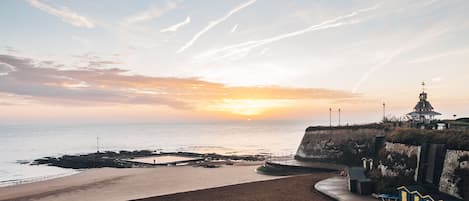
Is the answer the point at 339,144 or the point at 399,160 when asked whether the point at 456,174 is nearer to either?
the point at 399,160

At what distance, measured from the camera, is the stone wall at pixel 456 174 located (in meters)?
17.0

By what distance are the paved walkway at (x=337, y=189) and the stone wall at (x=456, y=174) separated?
391cm

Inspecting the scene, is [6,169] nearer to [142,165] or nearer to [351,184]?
[142,165]

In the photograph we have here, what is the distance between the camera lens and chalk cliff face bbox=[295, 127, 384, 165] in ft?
120

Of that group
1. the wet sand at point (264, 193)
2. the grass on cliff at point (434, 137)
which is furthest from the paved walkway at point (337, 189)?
the grass on cliff at point (434, 137)

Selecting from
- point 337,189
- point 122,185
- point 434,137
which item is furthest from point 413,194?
point 122,185

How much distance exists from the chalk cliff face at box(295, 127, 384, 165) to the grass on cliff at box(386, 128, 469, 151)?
1063 centimetres

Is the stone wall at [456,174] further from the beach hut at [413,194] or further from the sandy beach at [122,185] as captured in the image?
the sandy beach at [122,185]

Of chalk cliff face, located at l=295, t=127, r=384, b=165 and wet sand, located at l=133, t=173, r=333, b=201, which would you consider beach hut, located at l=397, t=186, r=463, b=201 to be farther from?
chalk cliff face, located at l=295, t=127, r=384, b=165

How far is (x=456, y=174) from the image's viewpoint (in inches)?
693

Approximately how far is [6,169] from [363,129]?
180 ft

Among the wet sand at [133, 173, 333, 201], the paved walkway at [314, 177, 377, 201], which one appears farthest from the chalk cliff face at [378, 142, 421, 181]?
the wet sand at [133, 173, 333, 201]

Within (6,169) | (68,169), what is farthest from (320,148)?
(6,169)

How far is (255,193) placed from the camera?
24.6 metres
